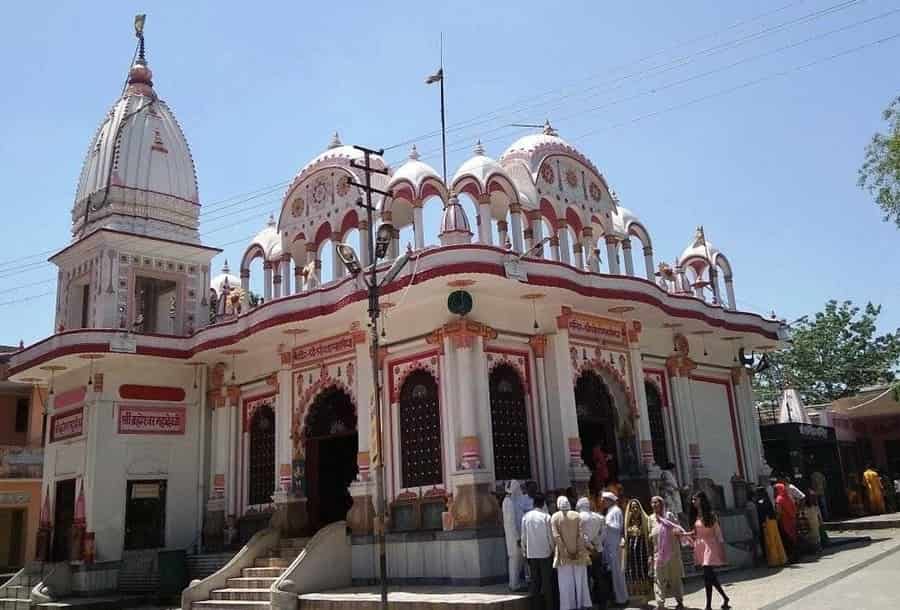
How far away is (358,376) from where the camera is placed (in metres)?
15.6

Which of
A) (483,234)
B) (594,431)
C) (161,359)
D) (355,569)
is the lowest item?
(355,569)

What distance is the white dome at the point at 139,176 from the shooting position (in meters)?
20.3

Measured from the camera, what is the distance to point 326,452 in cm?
1742

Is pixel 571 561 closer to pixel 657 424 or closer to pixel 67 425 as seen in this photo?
pixel 657 424

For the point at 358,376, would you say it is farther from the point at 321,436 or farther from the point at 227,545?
the point at 227,545

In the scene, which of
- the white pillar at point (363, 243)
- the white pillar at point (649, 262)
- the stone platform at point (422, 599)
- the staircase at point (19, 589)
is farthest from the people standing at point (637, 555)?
the staircase at point (19, 589)

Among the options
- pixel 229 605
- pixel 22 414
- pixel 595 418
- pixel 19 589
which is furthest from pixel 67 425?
pixel 595 418

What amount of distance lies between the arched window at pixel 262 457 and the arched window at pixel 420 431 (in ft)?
14.0

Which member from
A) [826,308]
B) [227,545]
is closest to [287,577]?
[227,545]

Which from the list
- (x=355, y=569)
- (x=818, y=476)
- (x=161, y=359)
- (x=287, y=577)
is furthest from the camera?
(x=818, y=476)

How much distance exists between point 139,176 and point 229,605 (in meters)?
11.9

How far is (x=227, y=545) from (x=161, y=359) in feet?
14.6

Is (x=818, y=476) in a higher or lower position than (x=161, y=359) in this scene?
lower

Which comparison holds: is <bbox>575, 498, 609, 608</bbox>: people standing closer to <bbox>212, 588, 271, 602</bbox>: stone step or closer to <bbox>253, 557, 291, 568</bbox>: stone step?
<bbox>212, 588, 271, 602</bbox>: stone step
